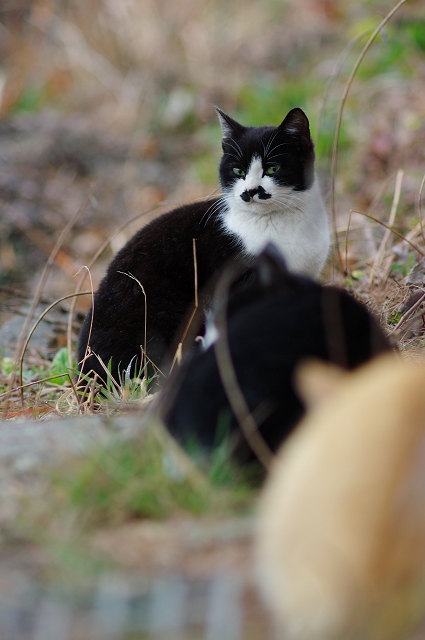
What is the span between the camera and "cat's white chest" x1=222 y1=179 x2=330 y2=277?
9.82ft

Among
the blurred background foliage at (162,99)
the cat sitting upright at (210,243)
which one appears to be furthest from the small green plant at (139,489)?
the blurred background foliage at (162,99)

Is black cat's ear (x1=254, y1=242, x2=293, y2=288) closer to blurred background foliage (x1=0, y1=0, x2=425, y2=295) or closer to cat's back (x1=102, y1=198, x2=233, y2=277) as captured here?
cat's back (x1=102, y1=198, x2=233, y2=277)

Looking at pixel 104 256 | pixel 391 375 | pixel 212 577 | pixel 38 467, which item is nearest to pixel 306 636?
pixel 212 577

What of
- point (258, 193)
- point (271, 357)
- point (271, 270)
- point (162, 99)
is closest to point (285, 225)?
point (258, 193)

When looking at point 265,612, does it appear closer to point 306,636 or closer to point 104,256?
point 306,636

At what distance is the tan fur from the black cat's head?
1.83 meters

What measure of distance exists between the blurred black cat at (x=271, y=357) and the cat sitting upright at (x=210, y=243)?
1.11 metres

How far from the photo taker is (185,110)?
7.45m

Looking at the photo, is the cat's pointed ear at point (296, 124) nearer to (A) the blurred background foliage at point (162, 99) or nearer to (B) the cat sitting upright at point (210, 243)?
(B) the cat sitting upright at point (210, 243)

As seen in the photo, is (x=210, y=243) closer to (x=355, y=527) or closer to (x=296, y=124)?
(x=296, y=124)

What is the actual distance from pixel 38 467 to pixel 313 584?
74cm

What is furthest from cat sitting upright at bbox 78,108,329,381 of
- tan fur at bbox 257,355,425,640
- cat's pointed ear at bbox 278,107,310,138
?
tan fur at bbox 257,355,425,640

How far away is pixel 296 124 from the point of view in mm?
3008

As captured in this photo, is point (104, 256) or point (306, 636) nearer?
point (306, 636)
